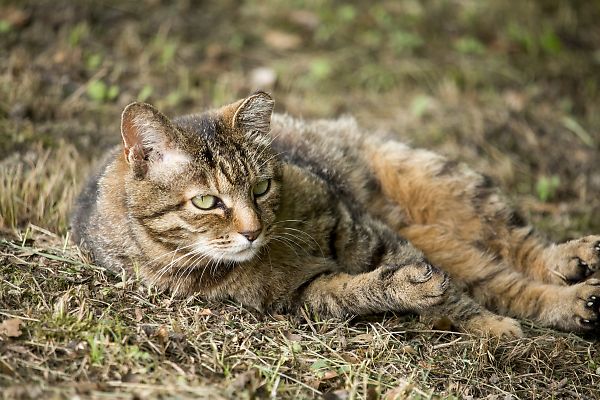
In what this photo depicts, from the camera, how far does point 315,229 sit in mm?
4070

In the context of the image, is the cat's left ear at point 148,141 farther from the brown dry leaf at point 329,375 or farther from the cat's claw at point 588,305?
the cat's claw at point 588,305

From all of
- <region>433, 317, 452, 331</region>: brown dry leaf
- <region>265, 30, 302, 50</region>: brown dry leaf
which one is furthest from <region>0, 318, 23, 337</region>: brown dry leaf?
<region>265, 30, 302, 50</region>: brown dry leaf

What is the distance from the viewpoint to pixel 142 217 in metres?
3.67

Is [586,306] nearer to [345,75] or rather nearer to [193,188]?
[193,188]

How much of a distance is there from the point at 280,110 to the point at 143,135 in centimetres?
305

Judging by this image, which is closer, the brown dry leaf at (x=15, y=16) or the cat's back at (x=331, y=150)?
the cat's back at (x=331, y=150)

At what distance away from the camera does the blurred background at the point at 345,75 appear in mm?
5734

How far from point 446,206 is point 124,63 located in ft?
A: 10.9

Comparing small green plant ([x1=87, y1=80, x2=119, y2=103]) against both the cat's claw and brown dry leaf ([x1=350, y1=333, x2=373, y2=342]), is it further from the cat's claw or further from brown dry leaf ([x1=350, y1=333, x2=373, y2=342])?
the cat's claw

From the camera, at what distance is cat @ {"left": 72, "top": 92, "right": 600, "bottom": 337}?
11.7 feet

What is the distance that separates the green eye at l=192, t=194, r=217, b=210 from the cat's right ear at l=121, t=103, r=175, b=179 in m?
0.27

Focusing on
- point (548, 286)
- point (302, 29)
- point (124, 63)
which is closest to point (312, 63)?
point (302, 29)

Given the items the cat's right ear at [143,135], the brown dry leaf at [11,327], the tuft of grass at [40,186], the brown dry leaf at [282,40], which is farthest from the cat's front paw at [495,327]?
the brown dry leaf at [282,40]

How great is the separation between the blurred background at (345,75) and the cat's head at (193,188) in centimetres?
136
